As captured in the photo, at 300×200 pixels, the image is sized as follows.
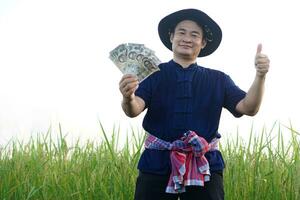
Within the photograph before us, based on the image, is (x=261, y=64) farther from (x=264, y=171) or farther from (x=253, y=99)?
(x=264, y=171)

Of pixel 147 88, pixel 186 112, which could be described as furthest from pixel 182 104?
pixel 147 88

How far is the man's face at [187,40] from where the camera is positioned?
3010 mm

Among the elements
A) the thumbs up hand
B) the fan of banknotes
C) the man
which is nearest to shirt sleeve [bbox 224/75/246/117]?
the man

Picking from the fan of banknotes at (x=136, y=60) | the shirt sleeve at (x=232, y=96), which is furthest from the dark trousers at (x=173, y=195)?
the fan of banknotes at (x=136, y=60)

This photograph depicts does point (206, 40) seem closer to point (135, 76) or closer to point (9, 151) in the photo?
point (135, 76)

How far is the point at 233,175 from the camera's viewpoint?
154 inches

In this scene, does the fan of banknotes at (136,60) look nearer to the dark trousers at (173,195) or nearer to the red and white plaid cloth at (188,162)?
the red and white plaid cloth at (188,162)

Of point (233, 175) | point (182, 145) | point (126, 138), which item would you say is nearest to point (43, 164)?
point (126, 138)

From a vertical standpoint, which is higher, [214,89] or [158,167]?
[214,89]

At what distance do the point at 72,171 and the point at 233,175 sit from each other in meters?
1.27

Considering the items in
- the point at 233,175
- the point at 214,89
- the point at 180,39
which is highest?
the point at 180,39

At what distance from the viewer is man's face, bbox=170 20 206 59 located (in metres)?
3.01

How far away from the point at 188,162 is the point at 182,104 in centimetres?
33

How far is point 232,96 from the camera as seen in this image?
305cm
